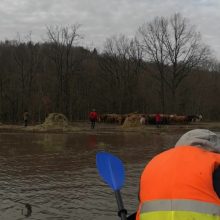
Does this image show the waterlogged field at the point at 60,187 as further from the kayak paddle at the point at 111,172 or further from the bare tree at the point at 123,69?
the bare tree at the point at 123,69

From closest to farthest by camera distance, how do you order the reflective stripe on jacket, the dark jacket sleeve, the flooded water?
1. the reflective stripe on jacket
2. the dark jacket sleeve
3. the flooded water

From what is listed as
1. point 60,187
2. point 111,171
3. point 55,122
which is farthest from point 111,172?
point 55,122

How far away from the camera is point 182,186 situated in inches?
108

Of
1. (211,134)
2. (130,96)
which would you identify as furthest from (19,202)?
(130,96)

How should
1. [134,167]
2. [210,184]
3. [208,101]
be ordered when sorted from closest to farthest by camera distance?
[210,184], [134,167], [208,101]

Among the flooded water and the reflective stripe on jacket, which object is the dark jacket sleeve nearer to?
the reflective stripe on jacket

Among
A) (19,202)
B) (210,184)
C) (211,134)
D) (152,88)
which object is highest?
(152,88)

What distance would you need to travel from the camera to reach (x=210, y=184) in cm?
276

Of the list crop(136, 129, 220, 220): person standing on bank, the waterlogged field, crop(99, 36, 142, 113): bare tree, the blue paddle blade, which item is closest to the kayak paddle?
the blue paddle blade

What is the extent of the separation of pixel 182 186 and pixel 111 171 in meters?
1.24

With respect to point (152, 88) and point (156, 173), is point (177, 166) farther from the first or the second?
point (152, 88)

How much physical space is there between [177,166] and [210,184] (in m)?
0.23

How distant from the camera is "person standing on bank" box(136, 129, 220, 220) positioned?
2.66 meters

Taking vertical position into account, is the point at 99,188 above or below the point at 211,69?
below
